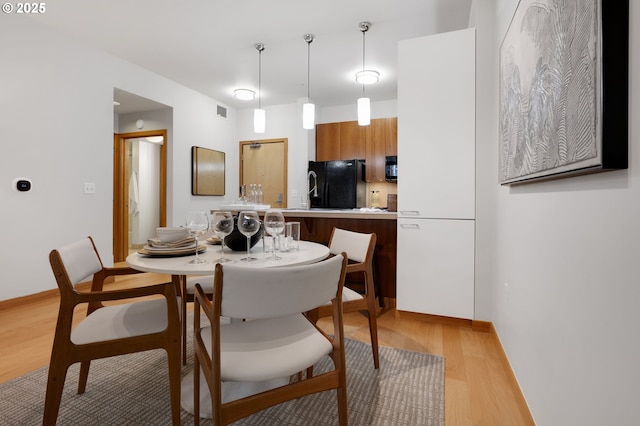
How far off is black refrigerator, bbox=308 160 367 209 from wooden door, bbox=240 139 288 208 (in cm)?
56

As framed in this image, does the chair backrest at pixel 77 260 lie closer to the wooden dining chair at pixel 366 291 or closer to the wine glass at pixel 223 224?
the wine glass at pixel 223 224

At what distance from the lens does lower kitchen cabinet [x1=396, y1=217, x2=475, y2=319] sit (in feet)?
8.12

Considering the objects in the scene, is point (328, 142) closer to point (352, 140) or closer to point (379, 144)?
point (352, 140)

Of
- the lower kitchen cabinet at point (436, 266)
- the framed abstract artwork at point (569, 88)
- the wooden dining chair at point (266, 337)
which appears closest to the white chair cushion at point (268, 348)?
the wooden dining chair at point (266, 337)

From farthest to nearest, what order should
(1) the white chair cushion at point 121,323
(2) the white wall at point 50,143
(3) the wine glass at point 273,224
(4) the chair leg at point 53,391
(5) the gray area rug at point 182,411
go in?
(2) the white wall at point 50,143 → (3) the wine glass at point 273,224 → (5) the gray area rug at point 182,411 → (1) the white chair cushion at point 121,323 → (4) the chair leg at point 53,391

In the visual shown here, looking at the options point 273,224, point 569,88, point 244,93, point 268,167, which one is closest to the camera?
point 569,88

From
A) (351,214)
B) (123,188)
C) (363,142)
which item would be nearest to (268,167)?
(363,142)

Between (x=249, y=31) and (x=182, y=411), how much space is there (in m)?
3.36

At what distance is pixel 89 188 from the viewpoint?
141 inches

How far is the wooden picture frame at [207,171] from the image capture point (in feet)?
16.5

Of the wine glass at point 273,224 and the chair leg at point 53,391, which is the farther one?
the wine glass at point 273,224

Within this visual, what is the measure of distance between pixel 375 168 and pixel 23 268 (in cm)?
456

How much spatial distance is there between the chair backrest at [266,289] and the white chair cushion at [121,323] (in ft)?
1.98

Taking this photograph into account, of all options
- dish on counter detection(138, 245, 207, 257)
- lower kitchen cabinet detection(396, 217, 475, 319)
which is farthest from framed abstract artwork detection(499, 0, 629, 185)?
dish on counter detection(138, 245, 207, 257)
